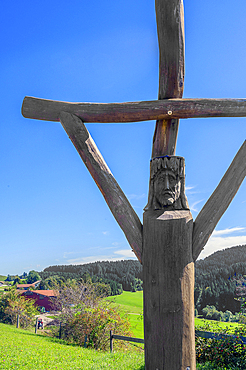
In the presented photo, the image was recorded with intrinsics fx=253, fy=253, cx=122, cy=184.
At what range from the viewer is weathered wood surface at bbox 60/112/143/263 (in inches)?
85.7

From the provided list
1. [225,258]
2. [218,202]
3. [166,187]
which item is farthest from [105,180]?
[225,258]

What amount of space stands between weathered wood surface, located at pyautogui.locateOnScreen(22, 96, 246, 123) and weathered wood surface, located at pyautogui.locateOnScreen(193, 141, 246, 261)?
439 millimetres

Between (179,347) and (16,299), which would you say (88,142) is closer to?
(179,347)

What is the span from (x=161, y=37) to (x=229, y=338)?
6.29 meters

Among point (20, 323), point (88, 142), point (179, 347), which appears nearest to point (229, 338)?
point (179, 347)

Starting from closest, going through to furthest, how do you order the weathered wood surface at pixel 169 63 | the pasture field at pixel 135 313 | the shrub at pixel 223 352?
1. the weathered wood surface at pixel 169 63
2. the shrub at pixel 223 352
3. the pasture field at pixel 135 313

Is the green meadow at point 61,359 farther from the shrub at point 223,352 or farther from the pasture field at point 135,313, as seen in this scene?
the shrub at point 223,352

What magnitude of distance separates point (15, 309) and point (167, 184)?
819 inches

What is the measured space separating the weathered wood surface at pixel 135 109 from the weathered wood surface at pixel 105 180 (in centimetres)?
11

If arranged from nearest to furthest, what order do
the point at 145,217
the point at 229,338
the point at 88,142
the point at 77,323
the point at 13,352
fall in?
the point at 145,217 → the point at 88,142 → the point at 229,338 → the point at 13,352 → the point at 77,323

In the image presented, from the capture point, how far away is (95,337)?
9219 mm

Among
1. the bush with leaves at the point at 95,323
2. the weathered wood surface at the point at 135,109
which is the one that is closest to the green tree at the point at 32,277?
the bush with leaves at the point at 95,323

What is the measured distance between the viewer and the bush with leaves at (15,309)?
18.7 metres

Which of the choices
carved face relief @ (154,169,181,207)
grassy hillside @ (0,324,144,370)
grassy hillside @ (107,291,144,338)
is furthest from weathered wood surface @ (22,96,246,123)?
grassy hillside @ (107,291,144,338)
